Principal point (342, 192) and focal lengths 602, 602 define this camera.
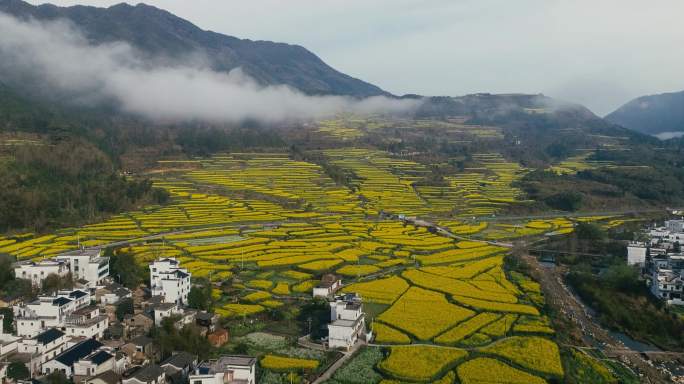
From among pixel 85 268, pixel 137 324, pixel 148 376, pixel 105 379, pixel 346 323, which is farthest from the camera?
pixel 85 268

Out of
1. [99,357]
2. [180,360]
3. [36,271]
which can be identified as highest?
[36,271]

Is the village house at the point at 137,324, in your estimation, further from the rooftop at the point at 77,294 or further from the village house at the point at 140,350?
the rooftop at the point at 77,294

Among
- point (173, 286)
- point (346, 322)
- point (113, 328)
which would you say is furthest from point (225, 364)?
point (173, 286)

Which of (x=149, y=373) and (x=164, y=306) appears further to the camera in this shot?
(x=164, y=306)

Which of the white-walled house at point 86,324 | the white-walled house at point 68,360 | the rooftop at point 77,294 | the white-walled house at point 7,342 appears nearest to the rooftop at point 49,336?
the white-walled house at point 86,324

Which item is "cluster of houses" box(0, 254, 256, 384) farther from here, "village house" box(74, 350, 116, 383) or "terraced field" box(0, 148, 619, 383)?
"terraced field" box(0, 148, 619, 383)

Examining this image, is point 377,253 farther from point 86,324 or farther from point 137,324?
point 86,324

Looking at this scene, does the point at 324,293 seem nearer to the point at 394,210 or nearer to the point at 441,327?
the point at 441,327

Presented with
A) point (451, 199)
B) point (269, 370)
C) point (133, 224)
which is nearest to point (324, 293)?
point (269, 370)
